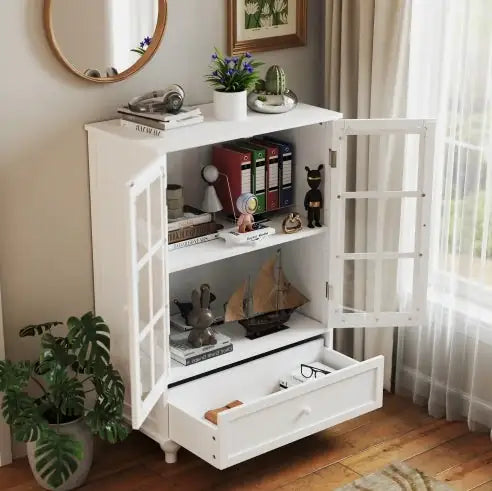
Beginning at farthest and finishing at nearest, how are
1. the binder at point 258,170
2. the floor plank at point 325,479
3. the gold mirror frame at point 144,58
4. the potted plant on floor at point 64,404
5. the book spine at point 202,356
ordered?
the binder at point 258,170 → the book spine at point 202,356 → the floor plank at point 325,479 → the gold mirror frame at point 144,58 → the potted plant on floor at point 64,404

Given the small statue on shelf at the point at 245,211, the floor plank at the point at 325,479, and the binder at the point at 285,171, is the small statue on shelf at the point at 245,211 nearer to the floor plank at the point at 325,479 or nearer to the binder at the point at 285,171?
the binder at the point at 285,171

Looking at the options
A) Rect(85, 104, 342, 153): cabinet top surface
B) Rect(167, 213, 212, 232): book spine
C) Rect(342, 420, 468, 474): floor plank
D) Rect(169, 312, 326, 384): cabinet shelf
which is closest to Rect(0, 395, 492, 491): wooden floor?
Rect(342, 420, 468, 474): floor plank

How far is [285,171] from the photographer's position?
3.45 meters

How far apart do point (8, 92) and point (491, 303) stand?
5.42ft

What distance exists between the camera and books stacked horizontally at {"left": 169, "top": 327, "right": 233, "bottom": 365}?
3.23 m

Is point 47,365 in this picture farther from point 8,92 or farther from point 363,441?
point 363,441

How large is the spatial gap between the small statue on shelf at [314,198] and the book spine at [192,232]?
0.32 metres

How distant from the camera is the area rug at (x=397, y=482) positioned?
10.2 ft

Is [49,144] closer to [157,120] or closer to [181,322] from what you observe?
[157,120]

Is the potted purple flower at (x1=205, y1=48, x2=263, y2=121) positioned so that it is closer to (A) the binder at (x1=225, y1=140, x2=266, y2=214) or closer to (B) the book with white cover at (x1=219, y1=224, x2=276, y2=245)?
(A) the binder at (x1=225, y1=140, x2=266, y2=214)

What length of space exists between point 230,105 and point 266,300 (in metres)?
0.69

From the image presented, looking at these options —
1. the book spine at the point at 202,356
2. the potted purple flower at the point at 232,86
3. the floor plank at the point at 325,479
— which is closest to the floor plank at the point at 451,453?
the floor plank at the point at 325,479

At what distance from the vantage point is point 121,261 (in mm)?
3086

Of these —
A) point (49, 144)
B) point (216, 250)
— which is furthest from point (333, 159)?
point (49, 144)
